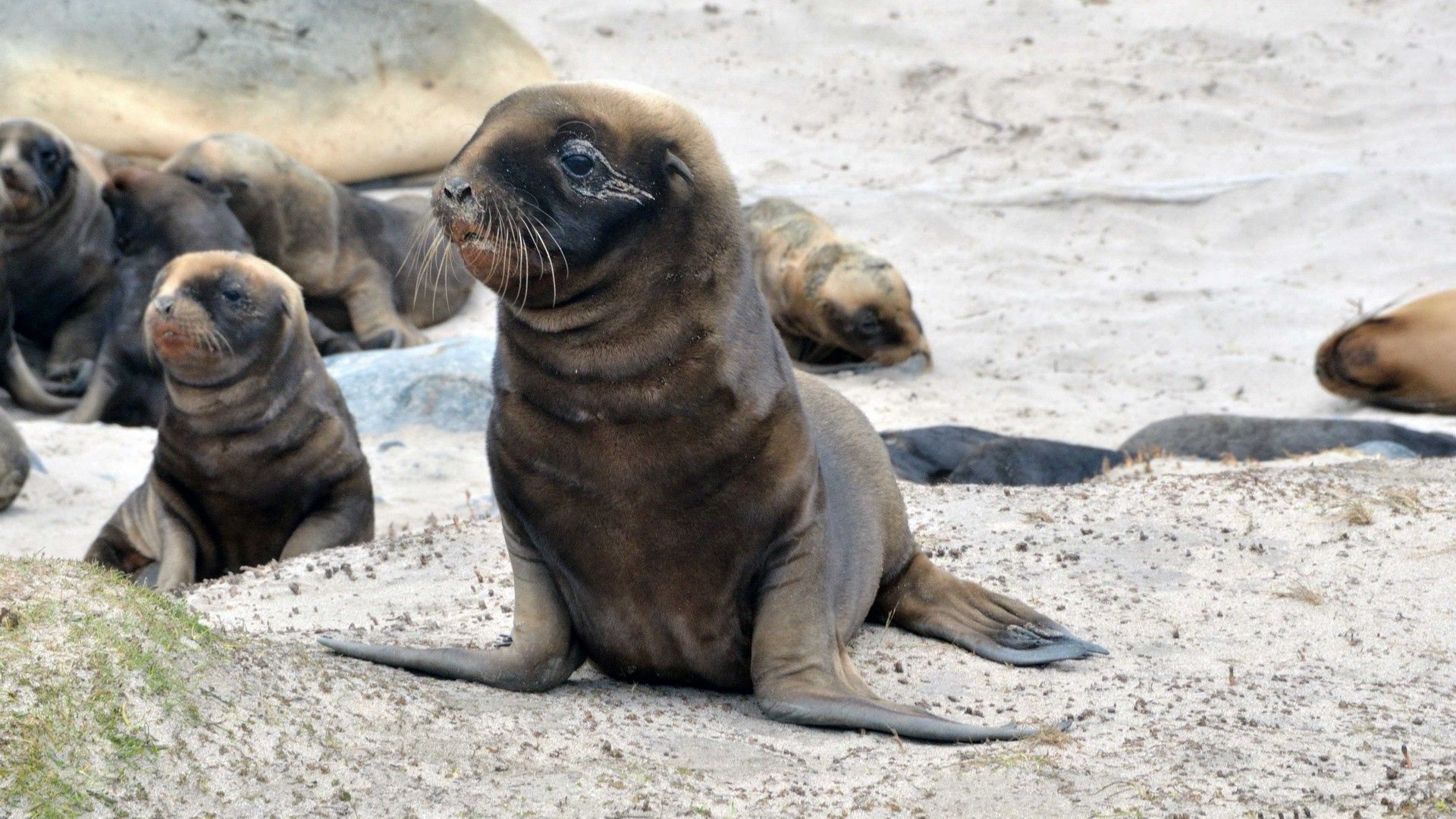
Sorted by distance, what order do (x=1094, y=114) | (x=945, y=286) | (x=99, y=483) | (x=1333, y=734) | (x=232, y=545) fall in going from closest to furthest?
(x=1333, y=734) → (x=232, y=545) → (x=99, y=483) → (x=945, y=286) → (x=1094, y=114)

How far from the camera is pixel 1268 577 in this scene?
468cm

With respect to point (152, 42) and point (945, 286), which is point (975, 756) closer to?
point (945, 286)

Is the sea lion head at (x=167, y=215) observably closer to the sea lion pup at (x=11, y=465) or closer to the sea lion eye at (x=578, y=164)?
the sea lion pup at (x=11, y=465)

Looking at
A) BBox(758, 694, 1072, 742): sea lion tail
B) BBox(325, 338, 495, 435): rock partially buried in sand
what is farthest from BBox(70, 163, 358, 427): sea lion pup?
BBox(758, 694, 1072, 742): sea lion tail

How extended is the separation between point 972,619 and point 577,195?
1.46 metres

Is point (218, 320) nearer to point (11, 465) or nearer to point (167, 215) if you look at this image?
point (11, 465)

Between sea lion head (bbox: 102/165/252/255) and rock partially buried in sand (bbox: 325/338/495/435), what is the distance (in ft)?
3.81

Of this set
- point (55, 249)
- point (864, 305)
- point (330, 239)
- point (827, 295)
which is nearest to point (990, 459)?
point (864, 305)

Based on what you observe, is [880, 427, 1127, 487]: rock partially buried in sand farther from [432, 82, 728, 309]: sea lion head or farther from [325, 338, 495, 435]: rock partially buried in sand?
[432, 82, 728, 309]: sea lion head

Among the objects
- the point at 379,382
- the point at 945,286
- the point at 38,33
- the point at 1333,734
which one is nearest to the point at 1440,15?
the point at 945,286

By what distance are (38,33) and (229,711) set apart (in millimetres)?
9279

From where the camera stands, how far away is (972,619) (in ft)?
14.0

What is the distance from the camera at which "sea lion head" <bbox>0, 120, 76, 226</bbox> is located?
918cm

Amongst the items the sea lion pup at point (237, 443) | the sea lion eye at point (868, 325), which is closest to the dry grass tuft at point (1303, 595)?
the sea lion pup at point (237, 443)
